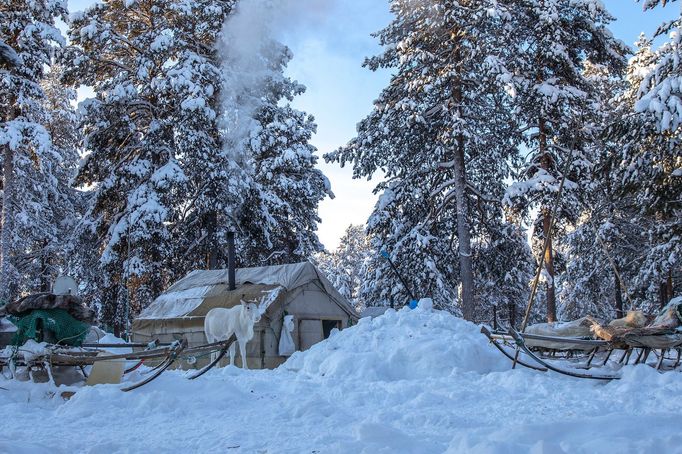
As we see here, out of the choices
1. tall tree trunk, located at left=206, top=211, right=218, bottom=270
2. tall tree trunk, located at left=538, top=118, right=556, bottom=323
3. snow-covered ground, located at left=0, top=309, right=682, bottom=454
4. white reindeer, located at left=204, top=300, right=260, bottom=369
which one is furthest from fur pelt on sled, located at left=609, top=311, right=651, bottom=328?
tall tree trunk, located at left=206, top=211, right=218, bottom=270

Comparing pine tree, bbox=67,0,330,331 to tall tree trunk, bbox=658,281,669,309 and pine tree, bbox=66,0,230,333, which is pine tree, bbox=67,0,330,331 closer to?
pine tree, bbox=66,0,230,333

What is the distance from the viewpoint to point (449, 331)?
37.2 ft

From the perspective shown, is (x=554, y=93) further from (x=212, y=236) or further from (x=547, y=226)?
(x=212, y=236)

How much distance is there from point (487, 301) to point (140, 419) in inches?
1218

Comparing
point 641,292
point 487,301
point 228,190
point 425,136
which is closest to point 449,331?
point 425,136

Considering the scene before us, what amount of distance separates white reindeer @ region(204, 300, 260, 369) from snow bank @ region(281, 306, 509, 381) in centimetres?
205

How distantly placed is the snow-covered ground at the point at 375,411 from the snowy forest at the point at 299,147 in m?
9.52

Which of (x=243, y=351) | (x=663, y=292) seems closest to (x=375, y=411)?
(x=243, y=351)

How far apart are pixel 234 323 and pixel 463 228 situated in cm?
918

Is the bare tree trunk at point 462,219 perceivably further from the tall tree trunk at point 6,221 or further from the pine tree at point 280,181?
the tall tree trunk at point 6,221

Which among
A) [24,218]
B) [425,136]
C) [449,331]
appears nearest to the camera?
[449,331]

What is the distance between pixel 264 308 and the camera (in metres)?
15.0

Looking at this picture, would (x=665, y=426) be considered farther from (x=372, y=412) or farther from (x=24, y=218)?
(x=24, y=218)

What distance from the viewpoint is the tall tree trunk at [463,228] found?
63.0 ft
